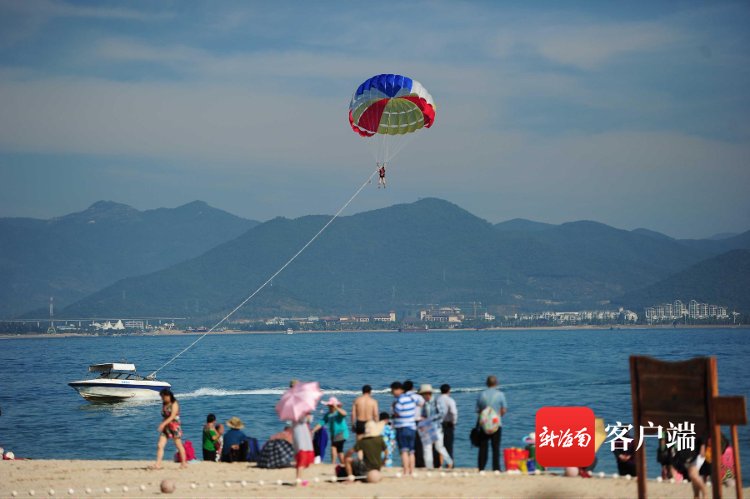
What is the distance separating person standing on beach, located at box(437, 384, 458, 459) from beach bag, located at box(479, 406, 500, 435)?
0.59m

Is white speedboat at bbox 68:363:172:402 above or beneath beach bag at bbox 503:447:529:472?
above

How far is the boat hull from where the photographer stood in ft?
159

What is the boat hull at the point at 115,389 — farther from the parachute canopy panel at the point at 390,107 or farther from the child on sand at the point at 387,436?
the child on sand at the point at 387,436

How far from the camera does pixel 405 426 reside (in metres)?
18.4

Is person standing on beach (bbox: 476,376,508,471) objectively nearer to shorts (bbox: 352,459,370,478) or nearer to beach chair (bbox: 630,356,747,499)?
shorts (bbox: 352,459,370,478)

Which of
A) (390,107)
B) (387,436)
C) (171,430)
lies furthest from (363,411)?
(390,107)

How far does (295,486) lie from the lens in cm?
1769

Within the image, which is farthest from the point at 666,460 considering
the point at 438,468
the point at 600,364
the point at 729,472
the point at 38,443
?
the point at 600,364

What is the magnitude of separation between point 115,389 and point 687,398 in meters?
40.0

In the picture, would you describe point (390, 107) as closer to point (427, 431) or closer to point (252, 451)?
point (252, 451)

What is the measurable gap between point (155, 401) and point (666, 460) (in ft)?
115

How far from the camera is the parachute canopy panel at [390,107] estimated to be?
33.8 metres

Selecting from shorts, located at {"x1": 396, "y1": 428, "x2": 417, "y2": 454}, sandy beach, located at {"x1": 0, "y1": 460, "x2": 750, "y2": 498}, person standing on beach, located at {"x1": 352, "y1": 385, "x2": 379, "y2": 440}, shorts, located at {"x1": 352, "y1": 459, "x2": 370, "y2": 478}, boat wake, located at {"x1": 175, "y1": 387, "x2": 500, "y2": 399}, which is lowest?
sandy beach, located at {"x1": 0, "y1": 460, "x2": 750, "y2": 498}

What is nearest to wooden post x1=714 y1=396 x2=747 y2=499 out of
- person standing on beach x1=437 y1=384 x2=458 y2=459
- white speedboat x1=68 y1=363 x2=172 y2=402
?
person standing on beach x1=437 y1=384 x2=458 y2=459
